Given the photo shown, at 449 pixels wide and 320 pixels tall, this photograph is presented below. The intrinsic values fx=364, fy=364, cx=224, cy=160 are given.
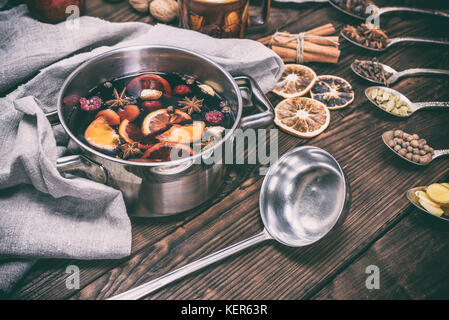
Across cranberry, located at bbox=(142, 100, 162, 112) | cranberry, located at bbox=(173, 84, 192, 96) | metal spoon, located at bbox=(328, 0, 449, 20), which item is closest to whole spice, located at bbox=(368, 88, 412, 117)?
metal spoon, located at bbox=(328, 0, 449, 20)

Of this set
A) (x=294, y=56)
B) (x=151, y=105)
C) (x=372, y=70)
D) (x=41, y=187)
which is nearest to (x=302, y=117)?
(x=294, y=56)

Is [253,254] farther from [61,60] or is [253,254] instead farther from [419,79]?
[419,79]

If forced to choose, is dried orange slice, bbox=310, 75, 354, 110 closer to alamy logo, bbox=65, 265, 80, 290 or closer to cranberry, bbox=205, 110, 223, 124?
cranberry, bbox=205, 110, 223, 124

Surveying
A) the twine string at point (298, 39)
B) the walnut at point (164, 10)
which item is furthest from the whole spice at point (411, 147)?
the walnut at point (164, 10)

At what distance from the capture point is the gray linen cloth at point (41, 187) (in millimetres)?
945

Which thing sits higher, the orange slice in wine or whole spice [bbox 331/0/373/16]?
whole spice [bbox 331/0/373/16]

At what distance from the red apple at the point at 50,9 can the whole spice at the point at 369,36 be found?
46.2 inches

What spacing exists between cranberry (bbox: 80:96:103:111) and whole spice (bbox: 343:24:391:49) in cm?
Result: 113

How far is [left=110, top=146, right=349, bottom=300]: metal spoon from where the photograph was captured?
1.03 meters

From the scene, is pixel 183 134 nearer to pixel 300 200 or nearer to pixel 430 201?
pixel 300 200

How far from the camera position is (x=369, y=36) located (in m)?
1.62

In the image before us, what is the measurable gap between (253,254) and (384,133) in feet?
2.16

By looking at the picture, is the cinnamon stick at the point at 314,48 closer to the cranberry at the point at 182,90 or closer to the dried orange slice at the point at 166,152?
the cranberry at the point at 182,90
